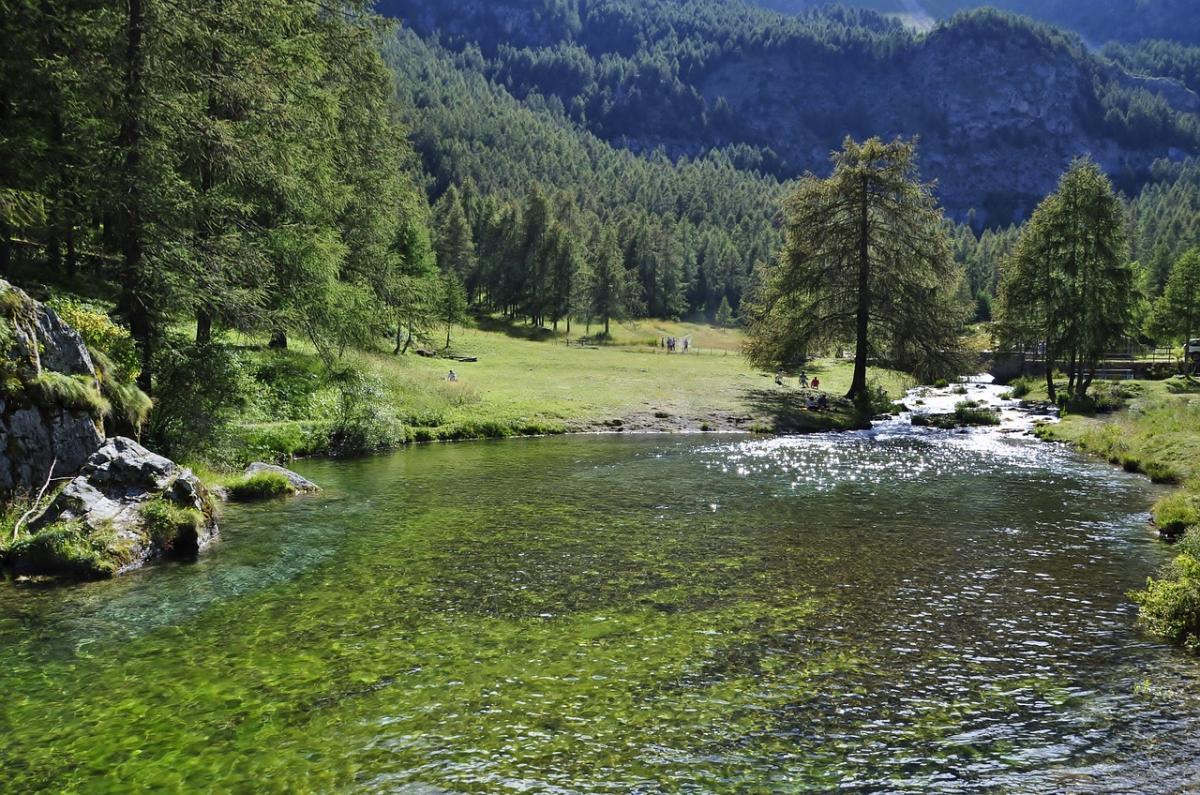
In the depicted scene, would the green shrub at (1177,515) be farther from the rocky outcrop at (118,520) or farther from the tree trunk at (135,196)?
the tree trunk at (135,196)

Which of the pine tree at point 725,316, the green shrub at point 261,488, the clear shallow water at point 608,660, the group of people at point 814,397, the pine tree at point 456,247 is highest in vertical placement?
the pine tree at point 456,247

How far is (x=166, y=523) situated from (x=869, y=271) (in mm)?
47327

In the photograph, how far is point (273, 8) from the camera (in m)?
26.7

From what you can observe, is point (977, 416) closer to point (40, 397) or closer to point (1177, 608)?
point (1177, 608)

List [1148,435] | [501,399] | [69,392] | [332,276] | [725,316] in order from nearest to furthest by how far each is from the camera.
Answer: [69,392]
[1148,435]
[332,276]
[501,399]
[725,316]

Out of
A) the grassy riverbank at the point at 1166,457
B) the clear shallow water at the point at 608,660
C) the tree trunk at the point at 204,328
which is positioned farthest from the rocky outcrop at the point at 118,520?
the grassy riverbank at the point at 1166,457

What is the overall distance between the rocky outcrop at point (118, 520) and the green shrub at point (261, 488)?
13.5 feet

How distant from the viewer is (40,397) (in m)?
16.7

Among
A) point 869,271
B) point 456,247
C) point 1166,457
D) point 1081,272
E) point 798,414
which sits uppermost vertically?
point 456,247

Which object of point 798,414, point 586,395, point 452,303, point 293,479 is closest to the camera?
point 293,479

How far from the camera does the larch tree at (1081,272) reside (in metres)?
51.2

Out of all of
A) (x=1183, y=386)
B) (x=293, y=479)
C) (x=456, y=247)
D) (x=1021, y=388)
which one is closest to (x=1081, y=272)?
(x=1021, y=388)

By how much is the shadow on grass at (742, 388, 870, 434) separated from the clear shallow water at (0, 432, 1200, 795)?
2294 centimetres

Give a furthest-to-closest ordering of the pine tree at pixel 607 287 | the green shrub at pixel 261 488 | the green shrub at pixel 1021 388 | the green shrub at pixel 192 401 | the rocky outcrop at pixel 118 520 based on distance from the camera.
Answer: the pine tree at pixel 607 287, the green shrub at pixel 1021 388, the green shrub at pixel 261 488, the green shrub at pixel 192 401, the rocky outcrop at pixel 118 520
